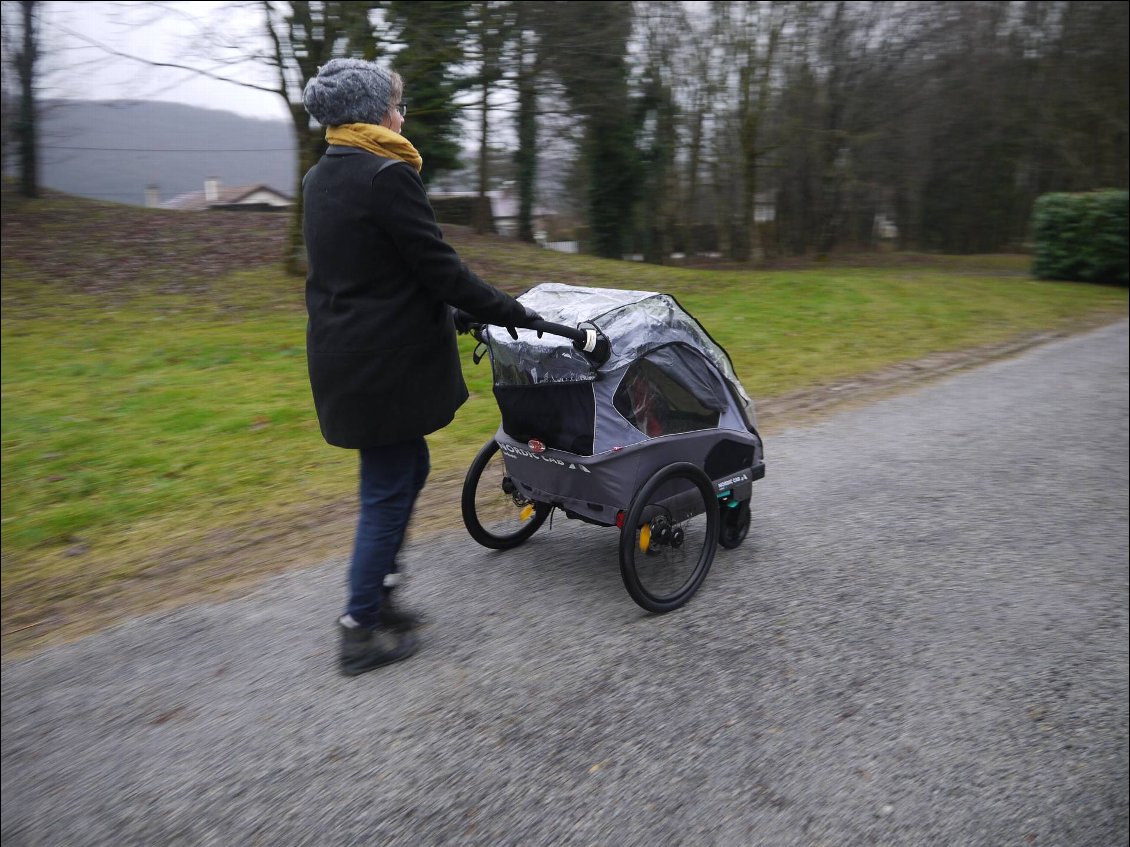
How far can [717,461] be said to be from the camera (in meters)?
3.97

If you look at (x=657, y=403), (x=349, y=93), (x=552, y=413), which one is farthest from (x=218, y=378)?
(x=349, y=93)

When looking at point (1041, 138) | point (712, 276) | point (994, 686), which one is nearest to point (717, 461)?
point (994, 686)

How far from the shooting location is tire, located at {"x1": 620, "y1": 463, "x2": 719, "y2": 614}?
11.4 ft

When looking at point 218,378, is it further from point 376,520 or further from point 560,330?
point 560,330

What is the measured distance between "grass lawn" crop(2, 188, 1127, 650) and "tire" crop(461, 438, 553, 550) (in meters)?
0.95

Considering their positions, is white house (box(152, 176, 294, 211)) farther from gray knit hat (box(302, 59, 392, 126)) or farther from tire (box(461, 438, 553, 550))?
gray knit hat (box(302, 59, 392, 126))

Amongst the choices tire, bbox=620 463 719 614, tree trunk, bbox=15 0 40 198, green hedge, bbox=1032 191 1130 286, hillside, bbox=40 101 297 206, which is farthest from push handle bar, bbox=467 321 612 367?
green hedge, bbox=1032 191 1130 286

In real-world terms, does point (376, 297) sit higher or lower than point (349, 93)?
lower

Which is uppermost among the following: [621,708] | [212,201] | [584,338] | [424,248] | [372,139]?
[212,201]

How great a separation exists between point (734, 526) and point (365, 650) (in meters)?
1.94

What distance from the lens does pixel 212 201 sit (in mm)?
18969

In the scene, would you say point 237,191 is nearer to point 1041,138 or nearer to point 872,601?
point 872,601

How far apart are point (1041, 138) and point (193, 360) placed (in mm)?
24991

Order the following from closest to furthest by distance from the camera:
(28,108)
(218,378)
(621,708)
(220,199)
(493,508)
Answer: (621,708) → (493,508) → (218,378) → (28,108) → (220,199)
